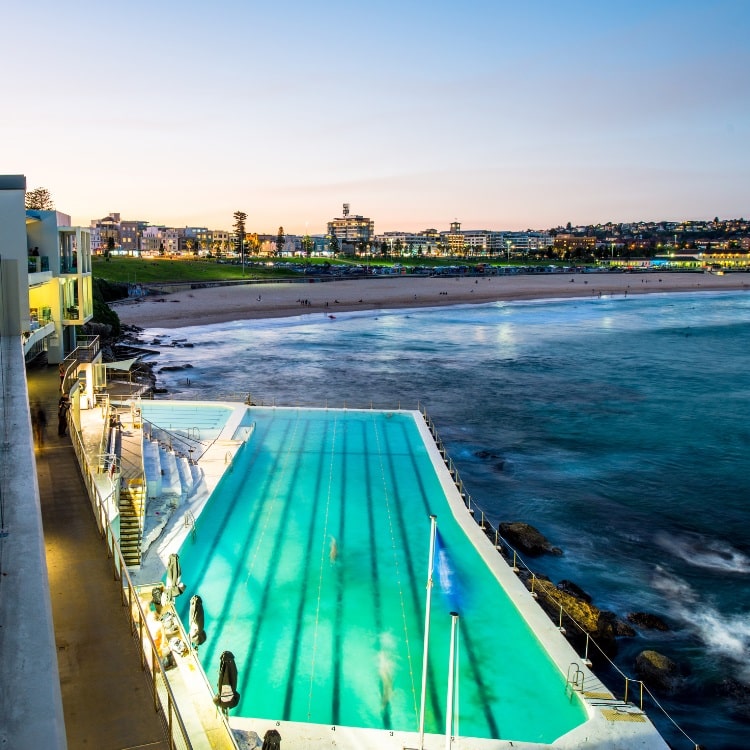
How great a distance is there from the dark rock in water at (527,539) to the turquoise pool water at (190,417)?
10.9 meters

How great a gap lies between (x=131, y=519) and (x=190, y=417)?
1179 centimetres

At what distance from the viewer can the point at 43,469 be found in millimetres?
12336

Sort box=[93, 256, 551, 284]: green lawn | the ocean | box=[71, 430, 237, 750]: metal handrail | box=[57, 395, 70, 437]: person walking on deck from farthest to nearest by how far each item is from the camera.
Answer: box=[93, 256, 551, 284]: green lawn, the ocean, box=[57, 395, 70, 437]: person walking on deck, box=[71, 430, 237, 750]: metal handrail

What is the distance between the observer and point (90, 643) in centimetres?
712

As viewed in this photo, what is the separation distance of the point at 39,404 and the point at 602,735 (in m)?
14.4

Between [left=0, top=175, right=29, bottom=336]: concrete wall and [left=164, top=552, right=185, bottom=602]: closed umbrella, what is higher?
[left=0, top=175, right=29, bottom=336]: concrete wall

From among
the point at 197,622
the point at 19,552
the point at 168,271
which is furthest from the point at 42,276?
the point at 168,271

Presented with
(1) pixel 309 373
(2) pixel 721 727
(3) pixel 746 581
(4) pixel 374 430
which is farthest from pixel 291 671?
(1) pixel 309 373

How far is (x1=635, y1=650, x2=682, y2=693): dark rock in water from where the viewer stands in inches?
579

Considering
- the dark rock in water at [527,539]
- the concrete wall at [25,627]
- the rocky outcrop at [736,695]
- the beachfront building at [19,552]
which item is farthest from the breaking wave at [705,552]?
the concrete wall at [25,627]

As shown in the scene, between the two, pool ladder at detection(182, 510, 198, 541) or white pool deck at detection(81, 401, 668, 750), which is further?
pool ladder at detection(182, 510, 198, 541)

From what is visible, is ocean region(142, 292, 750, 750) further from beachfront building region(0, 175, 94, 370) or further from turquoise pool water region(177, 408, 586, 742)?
beachfront building region(0, 175, 94, 370)

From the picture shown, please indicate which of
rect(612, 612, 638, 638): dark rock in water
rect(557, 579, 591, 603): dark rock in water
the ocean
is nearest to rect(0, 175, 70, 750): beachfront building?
the ocean

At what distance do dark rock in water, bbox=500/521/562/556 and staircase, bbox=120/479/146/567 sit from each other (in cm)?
1061
